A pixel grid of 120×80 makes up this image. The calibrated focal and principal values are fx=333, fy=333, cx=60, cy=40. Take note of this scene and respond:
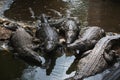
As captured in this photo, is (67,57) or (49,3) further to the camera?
(49,3)

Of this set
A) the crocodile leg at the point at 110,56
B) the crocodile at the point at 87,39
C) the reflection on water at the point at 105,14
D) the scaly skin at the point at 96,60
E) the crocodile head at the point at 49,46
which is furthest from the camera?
the reflection on water at the point at 105,14

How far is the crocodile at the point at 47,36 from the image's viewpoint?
7.47 m

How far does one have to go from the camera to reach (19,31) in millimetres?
8180

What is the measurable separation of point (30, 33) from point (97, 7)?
3150 mm

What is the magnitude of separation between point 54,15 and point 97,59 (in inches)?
121

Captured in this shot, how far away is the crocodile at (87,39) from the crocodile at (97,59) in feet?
0.86

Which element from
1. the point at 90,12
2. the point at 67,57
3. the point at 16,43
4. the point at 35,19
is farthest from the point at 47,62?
the point at 90,12

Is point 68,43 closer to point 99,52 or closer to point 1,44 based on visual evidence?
point 99,52

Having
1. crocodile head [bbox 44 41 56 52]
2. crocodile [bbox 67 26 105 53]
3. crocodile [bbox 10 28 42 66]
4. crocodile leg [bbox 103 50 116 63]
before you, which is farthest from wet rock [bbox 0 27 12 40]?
crocodile leg [bbox 103 50 116 63]

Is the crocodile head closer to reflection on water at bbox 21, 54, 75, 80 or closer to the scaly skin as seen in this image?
reflection on water at bbox 21, 54, 75, 80

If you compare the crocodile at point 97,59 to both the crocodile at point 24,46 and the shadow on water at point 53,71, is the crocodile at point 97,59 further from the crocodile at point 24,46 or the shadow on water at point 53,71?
the crocodile at point 24,46

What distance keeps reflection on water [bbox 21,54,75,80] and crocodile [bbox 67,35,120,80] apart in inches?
10.8

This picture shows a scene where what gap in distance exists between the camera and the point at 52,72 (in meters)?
6.79

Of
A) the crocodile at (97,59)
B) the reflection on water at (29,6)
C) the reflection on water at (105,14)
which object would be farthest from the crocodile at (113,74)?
the reflection on water at (29,6)
